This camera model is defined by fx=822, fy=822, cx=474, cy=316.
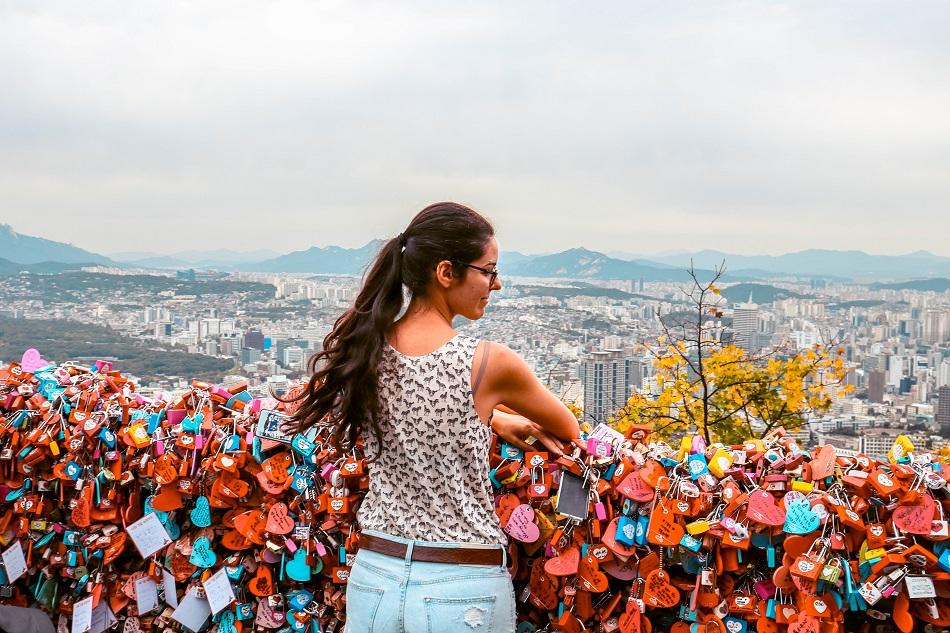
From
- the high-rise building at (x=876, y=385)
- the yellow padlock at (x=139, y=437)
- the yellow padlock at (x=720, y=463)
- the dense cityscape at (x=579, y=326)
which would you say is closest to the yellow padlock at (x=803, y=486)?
the yellow padlock at (x=720, y=463)

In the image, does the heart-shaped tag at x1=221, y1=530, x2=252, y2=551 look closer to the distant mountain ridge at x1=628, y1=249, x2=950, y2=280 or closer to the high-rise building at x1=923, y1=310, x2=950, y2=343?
the high-rise building at x1=923, y1=310, x2=950, y2=343

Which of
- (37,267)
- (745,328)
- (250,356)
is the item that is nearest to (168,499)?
(250,356)

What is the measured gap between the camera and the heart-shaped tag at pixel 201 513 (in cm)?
260

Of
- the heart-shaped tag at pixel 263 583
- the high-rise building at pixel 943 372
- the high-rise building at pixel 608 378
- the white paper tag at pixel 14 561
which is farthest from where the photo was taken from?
the high-rise building at pixel 943 372

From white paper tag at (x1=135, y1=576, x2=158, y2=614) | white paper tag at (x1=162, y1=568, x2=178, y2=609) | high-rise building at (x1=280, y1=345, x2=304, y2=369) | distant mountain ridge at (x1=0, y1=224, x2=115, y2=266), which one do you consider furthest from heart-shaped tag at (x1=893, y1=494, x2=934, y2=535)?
distant mountain ridge at (x1=0, y1=224, x2=115, y2=266)

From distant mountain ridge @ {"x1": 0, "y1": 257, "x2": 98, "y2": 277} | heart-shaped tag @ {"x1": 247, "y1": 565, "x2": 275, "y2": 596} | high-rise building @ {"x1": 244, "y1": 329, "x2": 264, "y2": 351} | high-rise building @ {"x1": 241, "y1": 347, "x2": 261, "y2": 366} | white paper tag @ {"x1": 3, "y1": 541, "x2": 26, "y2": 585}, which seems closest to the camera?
heart-shaped tag @ {"x1": 247, "y1": 565, "x2": 275, "y2": 596}

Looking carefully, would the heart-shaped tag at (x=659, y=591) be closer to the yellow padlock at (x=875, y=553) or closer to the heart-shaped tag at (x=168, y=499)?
the yellow padlock at (x=875, y=553)

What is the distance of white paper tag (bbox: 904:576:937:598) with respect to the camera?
73.0 inches

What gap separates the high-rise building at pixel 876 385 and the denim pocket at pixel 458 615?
10.8 metres

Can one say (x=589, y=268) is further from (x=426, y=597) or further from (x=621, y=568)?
(x=426, y=597)

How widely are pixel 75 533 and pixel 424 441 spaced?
5.92ft

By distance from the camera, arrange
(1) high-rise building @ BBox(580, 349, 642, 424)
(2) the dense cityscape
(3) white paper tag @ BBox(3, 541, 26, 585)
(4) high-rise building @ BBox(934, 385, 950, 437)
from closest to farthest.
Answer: (3) white paper tag @ BBox(3, 541, 26, 585) < (2) the dense cityscape < (1) high-rise building @ BBox(580, 349, 642, 424) < (4) high-rise building @ BBox(934, 385, 950, 437)

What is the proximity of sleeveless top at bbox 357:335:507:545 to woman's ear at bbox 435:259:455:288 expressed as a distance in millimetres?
128

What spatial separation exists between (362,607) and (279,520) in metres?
0.81
